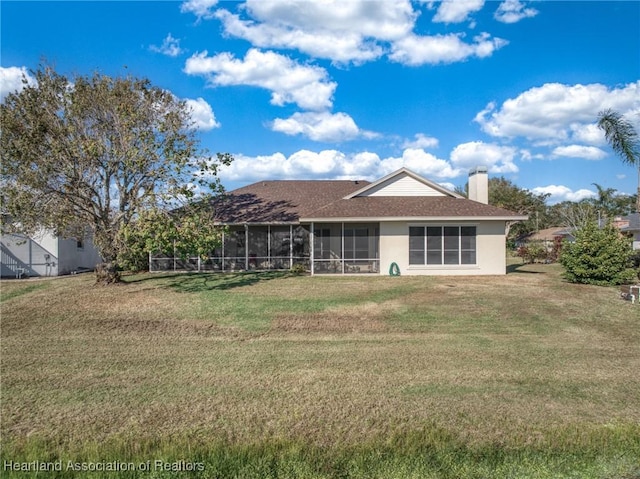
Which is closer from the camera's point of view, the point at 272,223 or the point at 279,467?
the point at 279,467

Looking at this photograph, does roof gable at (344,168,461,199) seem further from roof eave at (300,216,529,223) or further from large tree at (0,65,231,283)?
large tree at (0,65,231,283)

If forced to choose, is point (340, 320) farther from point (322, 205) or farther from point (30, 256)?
point (30, 256)

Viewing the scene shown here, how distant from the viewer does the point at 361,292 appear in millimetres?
14477

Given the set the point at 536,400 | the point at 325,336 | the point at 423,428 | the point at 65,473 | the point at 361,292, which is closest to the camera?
A: the point at 65,473

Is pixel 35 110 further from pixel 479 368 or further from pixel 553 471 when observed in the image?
pixel 553 471

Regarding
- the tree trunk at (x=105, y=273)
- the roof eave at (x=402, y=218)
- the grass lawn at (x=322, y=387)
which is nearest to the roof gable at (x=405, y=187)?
the roof eave at (x=402, y=218)

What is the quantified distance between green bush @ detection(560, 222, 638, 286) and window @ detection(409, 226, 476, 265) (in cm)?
383

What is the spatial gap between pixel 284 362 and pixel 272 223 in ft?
42.5

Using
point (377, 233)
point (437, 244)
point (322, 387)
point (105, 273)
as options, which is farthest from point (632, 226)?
point (322, 387)

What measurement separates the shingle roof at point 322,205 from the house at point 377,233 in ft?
0.14

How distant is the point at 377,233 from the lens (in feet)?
→ 64.7

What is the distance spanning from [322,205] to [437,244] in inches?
242

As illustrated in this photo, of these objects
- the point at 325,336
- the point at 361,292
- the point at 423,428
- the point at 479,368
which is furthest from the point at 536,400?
the point at 361,292

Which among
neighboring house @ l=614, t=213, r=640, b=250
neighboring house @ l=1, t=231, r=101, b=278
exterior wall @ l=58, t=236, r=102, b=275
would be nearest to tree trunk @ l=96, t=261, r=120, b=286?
exterior wall @ l=58, t=236, r=102, b=275
